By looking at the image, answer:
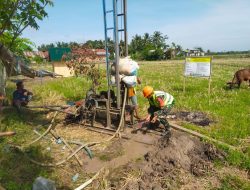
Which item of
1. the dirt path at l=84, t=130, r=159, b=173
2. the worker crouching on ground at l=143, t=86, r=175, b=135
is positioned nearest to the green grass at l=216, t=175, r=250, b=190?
the dirt path at l=84, t=130, r=159, b=173

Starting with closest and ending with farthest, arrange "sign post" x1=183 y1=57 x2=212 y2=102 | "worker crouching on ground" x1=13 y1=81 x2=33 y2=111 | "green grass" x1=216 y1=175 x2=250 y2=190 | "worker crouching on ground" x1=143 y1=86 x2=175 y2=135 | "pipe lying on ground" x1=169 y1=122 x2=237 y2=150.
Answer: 1. "green grass" x1=216 y1=175 x2=250 y2=190
2. "pipe lying on ground" x1=169 y1=122 x2=237 y2=150
3. "worker crouching on ground" x1=143 y1=86 x2=175 y2=135
4. "worker crouching on ground" x1=13 y1=81 x2=33 y2=111
5. "sign post" x1=183 y1=57 x2=212 y2=102

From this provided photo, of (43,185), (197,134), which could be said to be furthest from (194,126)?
(43,185)

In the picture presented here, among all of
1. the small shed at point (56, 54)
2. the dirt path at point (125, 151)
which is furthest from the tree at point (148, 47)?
the dirt path at point (125, 151)

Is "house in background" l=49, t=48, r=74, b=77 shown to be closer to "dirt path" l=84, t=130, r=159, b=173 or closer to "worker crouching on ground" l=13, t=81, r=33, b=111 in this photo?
"worker crouching on ground" l=13, t=81, r=33, b=111

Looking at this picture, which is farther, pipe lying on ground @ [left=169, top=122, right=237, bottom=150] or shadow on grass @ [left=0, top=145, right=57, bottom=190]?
pipe lying on ground @ [left=169, top=122, right=237, bottom=150]

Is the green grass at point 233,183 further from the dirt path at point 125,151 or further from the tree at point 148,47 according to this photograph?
the tree at point 148,47

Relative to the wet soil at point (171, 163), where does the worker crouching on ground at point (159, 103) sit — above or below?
above

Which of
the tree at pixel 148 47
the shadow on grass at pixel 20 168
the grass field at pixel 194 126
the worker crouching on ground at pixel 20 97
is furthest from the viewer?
the tree at pixel 148 47

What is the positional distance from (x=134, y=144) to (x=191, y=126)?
1.87 meters

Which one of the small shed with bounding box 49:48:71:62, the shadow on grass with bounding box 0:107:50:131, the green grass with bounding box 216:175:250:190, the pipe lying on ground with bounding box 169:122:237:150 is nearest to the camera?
the green grass with bounding box 216:175:250:190

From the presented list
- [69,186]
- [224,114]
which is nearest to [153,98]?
[224,114]

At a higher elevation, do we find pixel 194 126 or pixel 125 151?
pixel 194 126

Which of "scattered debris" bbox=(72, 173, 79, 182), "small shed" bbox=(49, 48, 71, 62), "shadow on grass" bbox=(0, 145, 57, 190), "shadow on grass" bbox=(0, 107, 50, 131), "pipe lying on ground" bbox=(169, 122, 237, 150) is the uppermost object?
"small shed" bbox=(49, 48, 71, 62)

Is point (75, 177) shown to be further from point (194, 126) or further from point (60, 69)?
point (60, 69)
